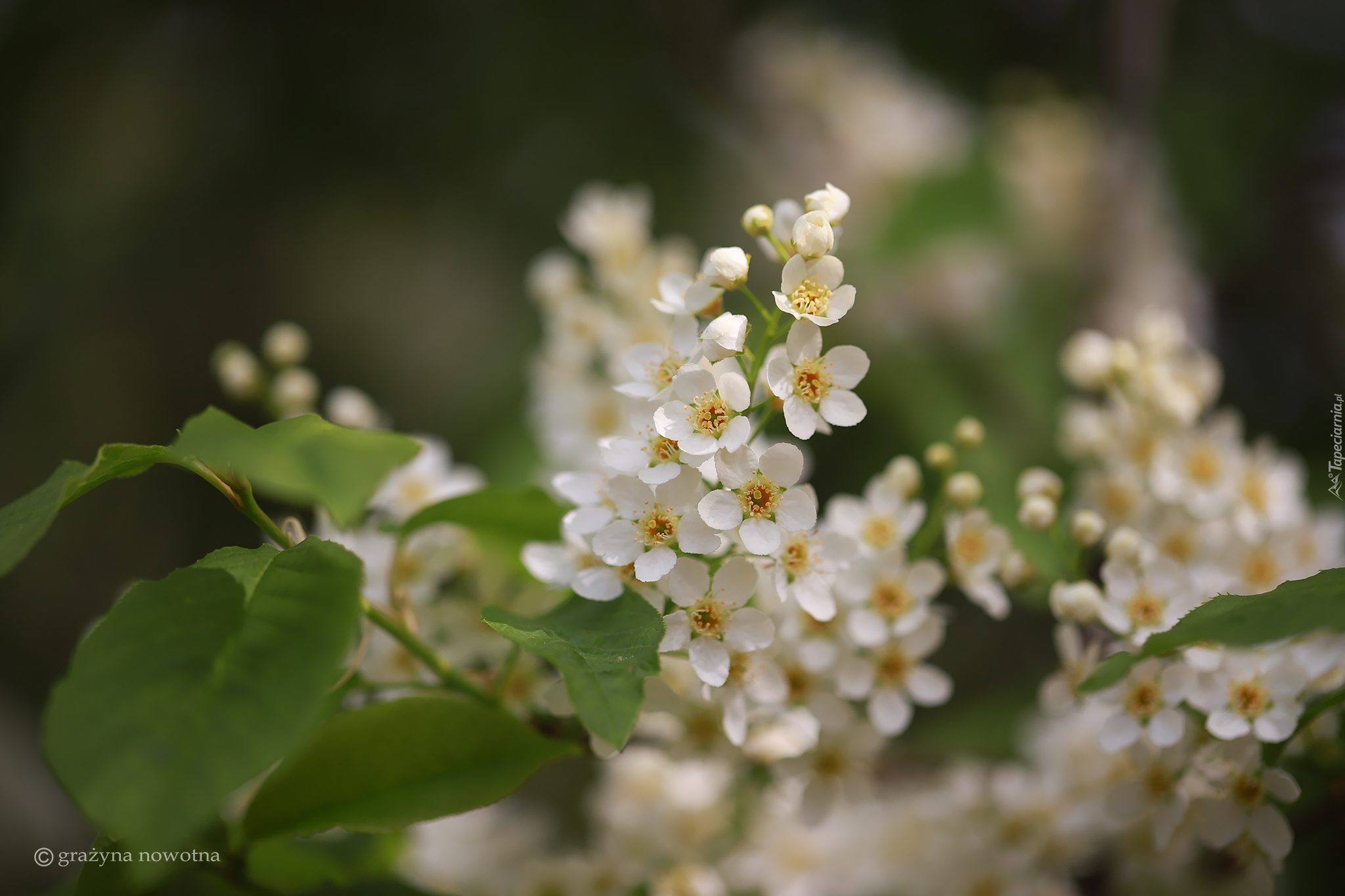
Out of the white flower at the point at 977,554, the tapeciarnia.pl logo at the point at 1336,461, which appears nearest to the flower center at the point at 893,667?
the white flower at the point at 977,554

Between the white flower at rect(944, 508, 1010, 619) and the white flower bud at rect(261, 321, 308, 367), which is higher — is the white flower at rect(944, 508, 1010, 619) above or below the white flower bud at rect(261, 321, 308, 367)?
above

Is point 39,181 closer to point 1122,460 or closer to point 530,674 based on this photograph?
point 530,674

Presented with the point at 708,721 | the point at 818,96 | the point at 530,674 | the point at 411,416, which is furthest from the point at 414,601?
the point at 818,96

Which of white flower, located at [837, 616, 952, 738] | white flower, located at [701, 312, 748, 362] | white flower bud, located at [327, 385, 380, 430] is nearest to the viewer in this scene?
white flower, located at [701, 312, 748, 362]

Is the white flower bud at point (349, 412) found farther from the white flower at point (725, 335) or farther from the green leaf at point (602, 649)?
the white flower at point (725, 335)

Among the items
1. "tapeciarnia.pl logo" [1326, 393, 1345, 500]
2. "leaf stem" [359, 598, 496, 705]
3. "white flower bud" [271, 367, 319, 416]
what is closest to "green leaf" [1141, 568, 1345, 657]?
"leaf stem" [359, 598, 496, 705]

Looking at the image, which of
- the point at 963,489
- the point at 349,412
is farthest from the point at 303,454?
the point at 963,489

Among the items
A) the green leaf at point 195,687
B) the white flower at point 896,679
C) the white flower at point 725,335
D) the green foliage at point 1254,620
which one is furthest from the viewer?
the white flower at point 896,679

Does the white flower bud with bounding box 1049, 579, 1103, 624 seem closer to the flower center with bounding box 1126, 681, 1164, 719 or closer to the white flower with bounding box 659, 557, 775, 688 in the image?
the flower center with bounding box 1126, 681, 1164, 719
